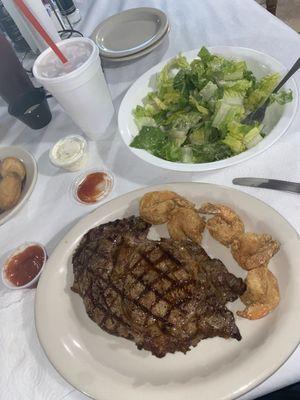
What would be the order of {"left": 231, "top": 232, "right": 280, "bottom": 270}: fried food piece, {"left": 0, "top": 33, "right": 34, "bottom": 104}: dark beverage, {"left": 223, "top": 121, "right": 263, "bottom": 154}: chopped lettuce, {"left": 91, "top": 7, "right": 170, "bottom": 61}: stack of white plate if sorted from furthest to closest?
1. {"left": 91, "top": 7, "right": 170, "bottom": 61}: stack of white plate
2. {"left": 0, "top": 33, "right": 34, "bottom": 104}: dark beverage
3. {"left": 223, "top": 121, "right": 263, "bottom": 154}: chopped lettuce
4. {"left": 231, "top": 232, "right": 280, "bottom": 270}: fried food piece

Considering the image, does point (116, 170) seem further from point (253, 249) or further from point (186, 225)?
point (253, 249)

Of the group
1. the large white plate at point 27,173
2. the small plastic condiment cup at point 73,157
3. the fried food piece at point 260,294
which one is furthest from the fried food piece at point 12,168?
the fried food piece at point 260,294

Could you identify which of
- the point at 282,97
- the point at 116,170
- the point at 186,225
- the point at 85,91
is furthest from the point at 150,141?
the point at 282,97

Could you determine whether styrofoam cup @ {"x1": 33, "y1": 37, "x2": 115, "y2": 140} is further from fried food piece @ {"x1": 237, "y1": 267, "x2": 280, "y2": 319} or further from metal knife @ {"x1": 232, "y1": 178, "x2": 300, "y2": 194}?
fried food piece @ {"x1": 237, "y1": 267, "x2": 280, "y2": 319}

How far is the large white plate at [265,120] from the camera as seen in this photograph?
1.63m

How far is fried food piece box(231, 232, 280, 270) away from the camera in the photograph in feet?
4.40

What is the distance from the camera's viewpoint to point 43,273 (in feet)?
5.11

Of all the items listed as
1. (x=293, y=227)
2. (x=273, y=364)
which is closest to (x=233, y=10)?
(x=293, y=227)

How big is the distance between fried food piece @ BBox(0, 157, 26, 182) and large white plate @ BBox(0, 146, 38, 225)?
3 cm

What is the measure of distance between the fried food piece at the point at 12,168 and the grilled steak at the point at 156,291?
29.7 inches

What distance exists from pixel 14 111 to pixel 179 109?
0.95 meters

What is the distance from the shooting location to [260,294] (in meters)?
1.28

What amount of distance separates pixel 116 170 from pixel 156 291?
80 cm

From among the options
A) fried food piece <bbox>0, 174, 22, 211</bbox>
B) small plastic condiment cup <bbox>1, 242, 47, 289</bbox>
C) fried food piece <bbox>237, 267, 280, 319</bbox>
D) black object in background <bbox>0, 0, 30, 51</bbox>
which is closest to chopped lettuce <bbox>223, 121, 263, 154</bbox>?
fried food piece <bbox>237, 267, 280, 319</bbox>
